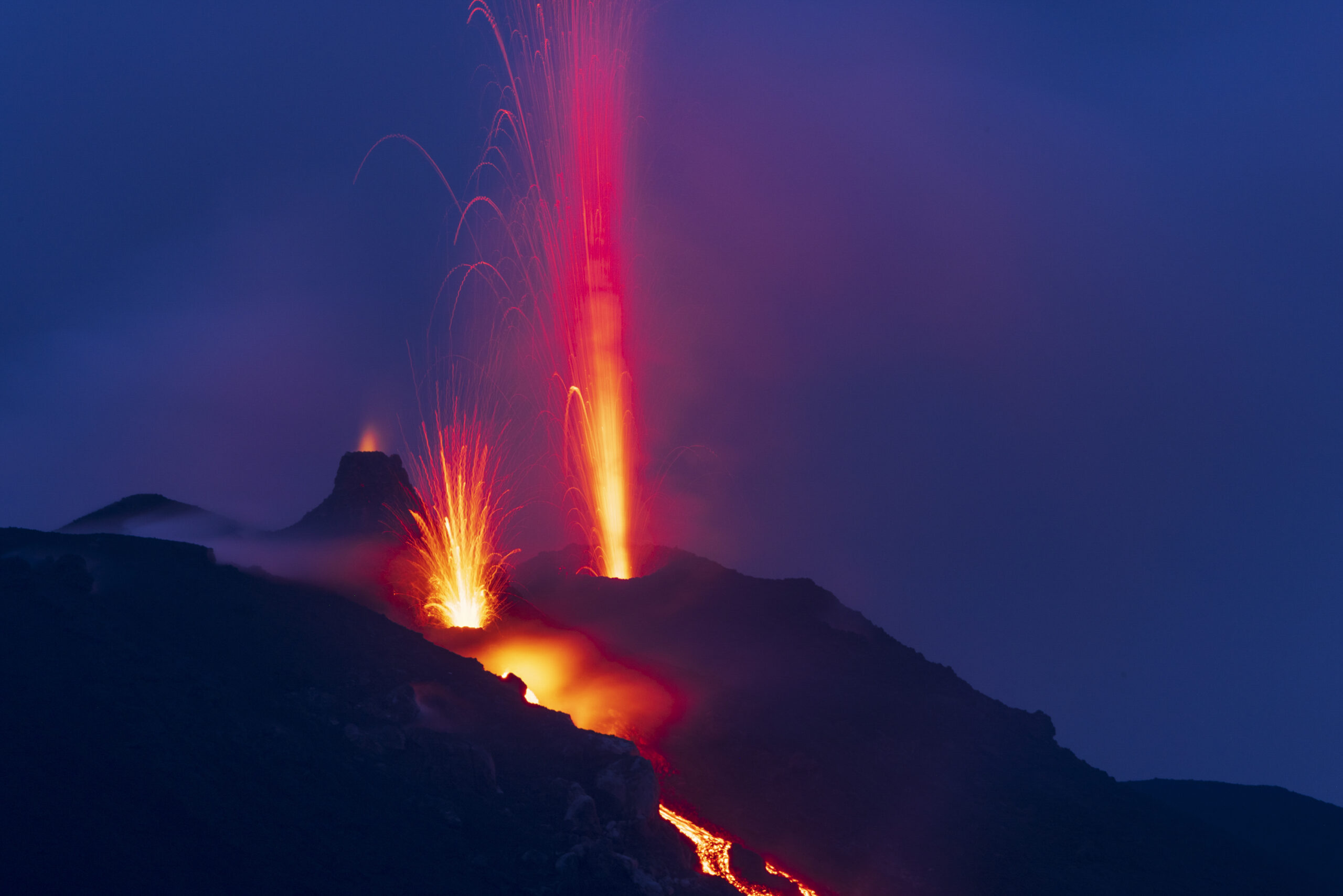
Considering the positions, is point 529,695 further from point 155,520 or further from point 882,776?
point 155,520

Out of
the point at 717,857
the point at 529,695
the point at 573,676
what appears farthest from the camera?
the point at 573,676

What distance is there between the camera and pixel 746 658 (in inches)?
2031

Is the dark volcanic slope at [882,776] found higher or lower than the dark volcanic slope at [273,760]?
higher

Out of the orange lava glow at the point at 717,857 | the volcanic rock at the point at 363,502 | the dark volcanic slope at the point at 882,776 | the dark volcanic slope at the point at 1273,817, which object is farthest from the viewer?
the dark volcanic slope at the point at 1273,817

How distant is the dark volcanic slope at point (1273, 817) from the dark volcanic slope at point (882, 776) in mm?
11071

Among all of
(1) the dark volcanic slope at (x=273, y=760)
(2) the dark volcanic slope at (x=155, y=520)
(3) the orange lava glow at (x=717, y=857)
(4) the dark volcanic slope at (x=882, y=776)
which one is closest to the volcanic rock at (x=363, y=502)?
(2) the dark volcanic slope at (x=155, y=520)

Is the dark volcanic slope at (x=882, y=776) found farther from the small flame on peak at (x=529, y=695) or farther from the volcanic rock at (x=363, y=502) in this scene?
the volcanic rock at (x=363, y=502)

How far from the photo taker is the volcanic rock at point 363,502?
5084cm

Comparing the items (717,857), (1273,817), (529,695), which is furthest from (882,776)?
(1273,817)

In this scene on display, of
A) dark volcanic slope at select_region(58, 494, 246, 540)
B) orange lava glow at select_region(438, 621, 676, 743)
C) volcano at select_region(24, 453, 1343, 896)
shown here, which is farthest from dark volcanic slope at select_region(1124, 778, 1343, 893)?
dark volcanic slope at select_region(58, 494, 246, 540)

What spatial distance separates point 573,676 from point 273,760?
17.5 meters

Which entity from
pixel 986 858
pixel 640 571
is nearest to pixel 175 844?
pixel 986 858

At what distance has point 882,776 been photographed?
132 ft

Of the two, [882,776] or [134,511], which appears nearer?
[882,776]
